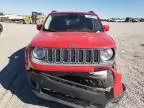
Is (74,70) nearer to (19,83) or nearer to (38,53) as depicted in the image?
(38,53)

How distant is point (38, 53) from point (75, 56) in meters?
0.70

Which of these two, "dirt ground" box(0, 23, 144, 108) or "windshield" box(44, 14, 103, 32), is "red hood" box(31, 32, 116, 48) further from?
"dirt ground" box(0, 23, 144, 108)

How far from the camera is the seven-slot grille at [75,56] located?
4969 mm

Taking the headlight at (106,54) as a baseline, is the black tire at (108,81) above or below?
below

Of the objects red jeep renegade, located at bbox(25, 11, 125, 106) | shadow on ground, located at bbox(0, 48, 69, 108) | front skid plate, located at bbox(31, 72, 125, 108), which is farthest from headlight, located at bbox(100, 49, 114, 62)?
shadow on ground, located at bbox(0, 48, 69, 108)

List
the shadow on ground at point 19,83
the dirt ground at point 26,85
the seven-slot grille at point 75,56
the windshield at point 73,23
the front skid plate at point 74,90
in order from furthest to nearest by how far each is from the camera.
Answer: the windshield at point 73,23, the shadow on ground at point 19,83, the dirt ground at point 26,85, the seven-slot grille at point 75,56, the front skid plate at point 74,90

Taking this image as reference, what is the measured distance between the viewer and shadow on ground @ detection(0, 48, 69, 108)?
5.65m

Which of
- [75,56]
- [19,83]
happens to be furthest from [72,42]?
[19,83]

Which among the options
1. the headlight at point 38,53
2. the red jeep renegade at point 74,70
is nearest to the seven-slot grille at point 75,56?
the red jeep renegade at point 74,70

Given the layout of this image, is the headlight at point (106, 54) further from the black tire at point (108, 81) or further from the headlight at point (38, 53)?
the headlight at point (38, 53)

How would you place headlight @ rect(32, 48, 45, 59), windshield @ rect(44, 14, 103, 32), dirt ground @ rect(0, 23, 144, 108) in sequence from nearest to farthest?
headlight @ rect(32, 48, 45, 59), dirt ground @ rect(0, 23, 144, 108), windshield @ rect(44, 14, 103, 32)

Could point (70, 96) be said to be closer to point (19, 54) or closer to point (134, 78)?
point (134, 78)

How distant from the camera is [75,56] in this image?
4969mm

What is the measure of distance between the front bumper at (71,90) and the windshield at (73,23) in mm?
1905
